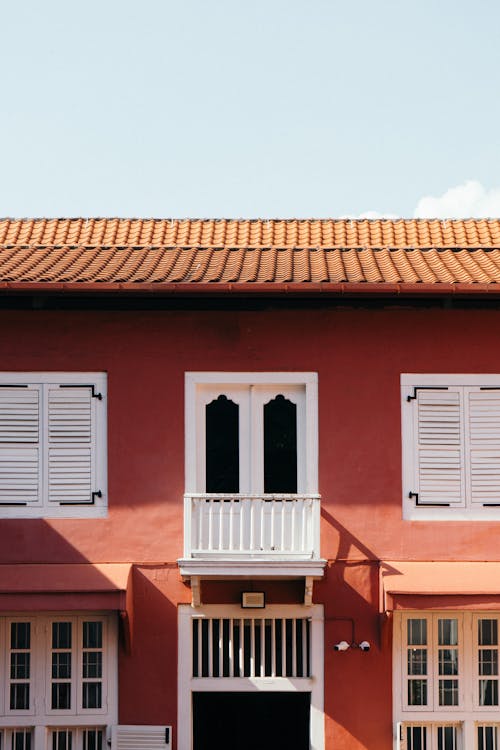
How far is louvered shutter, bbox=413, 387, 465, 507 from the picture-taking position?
42.9 feet

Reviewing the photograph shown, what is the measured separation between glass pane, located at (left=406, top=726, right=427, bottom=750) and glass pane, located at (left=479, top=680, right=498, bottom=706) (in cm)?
68

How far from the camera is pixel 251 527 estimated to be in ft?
41.1

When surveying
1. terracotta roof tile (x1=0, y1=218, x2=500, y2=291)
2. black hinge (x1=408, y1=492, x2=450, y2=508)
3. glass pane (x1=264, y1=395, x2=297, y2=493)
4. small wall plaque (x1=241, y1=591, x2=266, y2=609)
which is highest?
terracotta roof tile (x1=0, y1=218, x2=500, y2=291)

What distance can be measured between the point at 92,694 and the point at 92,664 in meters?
0.31

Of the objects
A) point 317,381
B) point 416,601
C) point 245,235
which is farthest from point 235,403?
point 245,235

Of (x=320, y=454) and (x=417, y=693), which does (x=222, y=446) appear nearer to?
(x=320, y=454)

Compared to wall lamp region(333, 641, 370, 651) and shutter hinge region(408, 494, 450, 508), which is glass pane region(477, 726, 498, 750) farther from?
shutter hinge region(408, 494, 450, 508)

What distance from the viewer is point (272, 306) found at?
13328 millimetres

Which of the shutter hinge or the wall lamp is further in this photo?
the shutter hinge

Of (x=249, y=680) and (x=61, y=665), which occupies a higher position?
(x=61, y=665)

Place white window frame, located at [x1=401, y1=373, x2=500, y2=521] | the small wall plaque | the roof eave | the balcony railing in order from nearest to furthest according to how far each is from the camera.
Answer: the balcony railing
the roof eave
the small wall plaque
white window frame, located at [x1=401, y1=373, x2=500, y2=521]

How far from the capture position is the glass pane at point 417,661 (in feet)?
42.3

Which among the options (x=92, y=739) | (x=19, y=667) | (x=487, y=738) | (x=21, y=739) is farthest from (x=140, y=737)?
(x=487, y=738)

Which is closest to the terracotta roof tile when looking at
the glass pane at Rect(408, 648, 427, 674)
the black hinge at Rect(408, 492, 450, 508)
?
the black hinge at Rect(408, 492, 450, 508)
